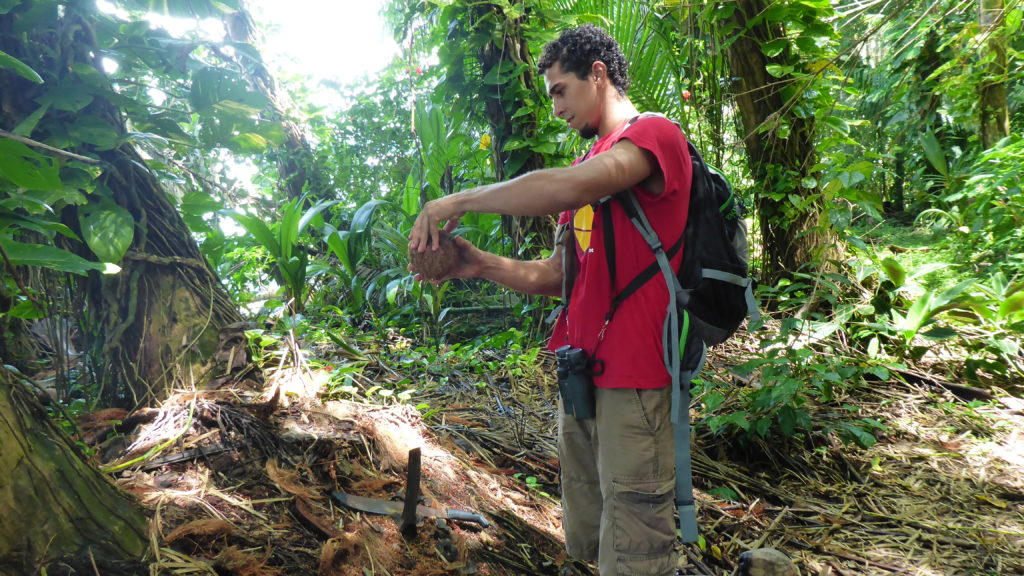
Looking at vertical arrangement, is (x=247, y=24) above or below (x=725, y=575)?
above

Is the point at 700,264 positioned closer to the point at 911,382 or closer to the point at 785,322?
the point at 785,322

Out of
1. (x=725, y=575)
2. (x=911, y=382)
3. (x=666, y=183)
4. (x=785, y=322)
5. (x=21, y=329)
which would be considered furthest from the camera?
(x=911, y=382)

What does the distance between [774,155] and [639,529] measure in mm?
2458

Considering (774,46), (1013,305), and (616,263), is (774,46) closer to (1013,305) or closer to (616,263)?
(1013,305)

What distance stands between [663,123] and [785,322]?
1582mm

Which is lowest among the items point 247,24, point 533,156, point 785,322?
point 785,322

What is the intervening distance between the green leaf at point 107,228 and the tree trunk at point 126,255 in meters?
0.06

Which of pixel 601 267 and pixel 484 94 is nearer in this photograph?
pixel 601 267

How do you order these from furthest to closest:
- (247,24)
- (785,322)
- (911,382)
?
(247,24)
(911,382)
(785,322)

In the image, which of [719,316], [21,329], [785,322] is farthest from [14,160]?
[785,322]

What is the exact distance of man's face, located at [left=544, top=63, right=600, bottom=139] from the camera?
5.40ft

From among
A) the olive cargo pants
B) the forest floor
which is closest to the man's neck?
the olive cargo pants

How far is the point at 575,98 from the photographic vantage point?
1659 millimetres

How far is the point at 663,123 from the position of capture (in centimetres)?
142
